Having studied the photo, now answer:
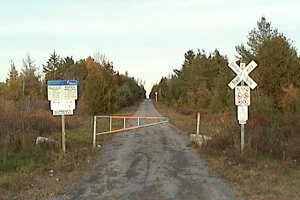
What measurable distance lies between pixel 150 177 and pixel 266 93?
21.1 meters

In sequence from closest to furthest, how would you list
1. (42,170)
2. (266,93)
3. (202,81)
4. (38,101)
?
(42,170), (266,93), (38,101), (202,81)

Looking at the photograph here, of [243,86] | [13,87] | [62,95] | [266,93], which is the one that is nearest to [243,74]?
[243,86]

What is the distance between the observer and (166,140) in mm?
19594

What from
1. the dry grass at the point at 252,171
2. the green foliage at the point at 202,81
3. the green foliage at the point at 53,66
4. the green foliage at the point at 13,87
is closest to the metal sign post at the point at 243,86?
the dry grass at the point at 252,171

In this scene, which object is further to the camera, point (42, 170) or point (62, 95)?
point (62, 95)

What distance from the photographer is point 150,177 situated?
1083cm

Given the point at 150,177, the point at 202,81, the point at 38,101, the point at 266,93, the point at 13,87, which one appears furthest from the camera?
the point at 202,81

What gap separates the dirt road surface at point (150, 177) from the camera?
8.96 m

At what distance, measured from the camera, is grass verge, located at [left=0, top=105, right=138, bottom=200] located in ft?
30.9

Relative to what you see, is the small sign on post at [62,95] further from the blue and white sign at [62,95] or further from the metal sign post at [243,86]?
the metal sign post at [243,86]

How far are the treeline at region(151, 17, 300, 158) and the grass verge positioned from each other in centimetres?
575

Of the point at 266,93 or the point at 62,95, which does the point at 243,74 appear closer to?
the point at 62,95

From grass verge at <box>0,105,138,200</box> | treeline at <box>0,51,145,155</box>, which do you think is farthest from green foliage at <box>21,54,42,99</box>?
grass verge at <box>0,105,138,200</box>

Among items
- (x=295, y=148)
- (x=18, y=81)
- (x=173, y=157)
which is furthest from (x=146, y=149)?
(x=18, y=81)
